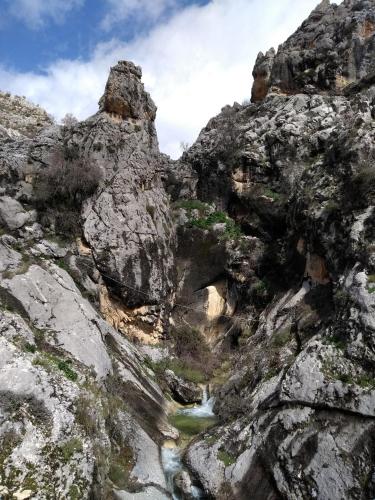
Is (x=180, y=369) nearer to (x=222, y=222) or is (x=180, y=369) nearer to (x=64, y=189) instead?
(x=222, y=222)

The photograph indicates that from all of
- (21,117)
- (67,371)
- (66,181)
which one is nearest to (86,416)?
(67,371)

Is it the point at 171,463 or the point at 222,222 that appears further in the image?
the point at 222,222

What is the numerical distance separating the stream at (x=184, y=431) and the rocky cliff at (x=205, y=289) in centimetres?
30

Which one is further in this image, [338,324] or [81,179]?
[81,179]

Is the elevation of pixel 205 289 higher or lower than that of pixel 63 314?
higher

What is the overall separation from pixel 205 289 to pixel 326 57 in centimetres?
2386

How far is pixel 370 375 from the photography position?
12.0 meters

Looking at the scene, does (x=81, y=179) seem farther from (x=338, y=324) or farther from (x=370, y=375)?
(x=370, y=375)

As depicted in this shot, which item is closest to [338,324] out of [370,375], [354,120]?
[370,375]

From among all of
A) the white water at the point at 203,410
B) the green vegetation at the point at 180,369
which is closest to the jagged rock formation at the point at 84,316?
the green vegetation at the point at 180,369

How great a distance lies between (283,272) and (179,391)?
30.0 feet

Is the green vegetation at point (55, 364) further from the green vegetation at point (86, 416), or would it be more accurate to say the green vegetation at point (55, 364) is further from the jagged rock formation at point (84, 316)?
the green vegetation at point (86, 416)

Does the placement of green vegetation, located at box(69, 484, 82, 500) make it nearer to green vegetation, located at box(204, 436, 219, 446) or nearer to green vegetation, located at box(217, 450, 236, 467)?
green vegetation, located at box(217, 450, 236, 467)

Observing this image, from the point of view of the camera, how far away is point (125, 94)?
2914cm
